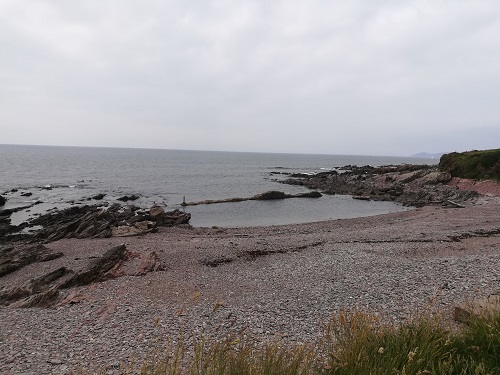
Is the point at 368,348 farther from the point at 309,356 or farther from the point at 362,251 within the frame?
the point at 362,251

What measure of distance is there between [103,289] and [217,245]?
9789mm

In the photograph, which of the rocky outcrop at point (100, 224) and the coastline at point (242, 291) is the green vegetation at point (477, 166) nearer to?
the coastline at point (242, 291)

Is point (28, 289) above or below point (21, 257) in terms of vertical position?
above

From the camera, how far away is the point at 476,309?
23.1 ft

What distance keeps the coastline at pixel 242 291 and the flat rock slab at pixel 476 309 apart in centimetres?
60

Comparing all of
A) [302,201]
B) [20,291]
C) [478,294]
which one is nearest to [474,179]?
[302,201]

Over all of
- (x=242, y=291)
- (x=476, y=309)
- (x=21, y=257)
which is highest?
(x=476, y=309)

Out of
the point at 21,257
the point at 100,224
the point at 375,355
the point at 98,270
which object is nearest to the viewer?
the point at 375,355

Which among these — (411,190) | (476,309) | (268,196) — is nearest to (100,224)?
(268,196)

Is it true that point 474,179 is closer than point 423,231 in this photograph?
No

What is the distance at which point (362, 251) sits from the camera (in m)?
17.8

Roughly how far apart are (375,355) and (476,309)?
12.5 ft

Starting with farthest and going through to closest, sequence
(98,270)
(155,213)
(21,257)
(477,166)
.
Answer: (477,166), (155,213), (21,257), (98,270)

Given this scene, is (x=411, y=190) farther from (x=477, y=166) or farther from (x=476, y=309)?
(x=476, y=309)
